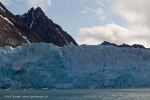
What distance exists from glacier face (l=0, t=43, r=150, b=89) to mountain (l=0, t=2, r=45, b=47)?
3143cm

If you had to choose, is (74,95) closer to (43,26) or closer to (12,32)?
(12,32)

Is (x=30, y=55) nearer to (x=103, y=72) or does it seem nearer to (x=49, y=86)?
(x=49, y=86)

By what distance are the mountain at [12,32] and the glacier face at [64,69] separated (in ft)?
103

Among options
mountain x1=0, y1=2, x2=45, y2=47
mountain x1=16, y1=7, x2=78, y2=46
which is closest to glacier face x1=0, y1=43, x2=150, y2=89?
mountain x1=0, y1=2, x2=45, y2=47

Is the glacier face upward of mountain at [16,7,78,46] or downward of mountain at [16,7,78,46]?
downward

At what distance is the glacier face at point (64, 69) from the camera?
1857 inches

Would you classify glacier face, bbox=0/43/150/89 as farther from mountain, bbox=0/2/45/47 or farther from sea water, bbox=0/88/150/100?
mountain, bbox=0/2/45/47

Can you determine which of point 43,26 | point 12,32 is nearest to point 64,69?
point 12,32

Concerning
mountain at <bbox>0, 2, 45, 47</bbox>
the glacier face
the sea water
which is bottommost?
the sea water

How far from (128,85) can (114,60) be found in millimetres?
4415

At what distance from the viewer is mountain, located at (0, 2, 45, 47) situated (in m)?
82.5

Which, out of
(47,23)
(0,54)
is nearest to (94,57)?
(0,54)

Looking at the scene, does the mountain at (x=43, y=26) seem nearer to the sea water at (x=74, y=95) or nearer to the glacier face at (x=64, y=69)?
the glacier face at (x=64, y=69)

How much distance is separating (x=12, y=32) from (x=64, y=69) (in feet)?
141
